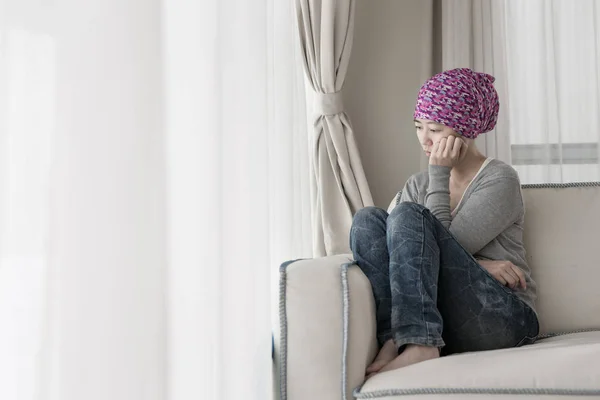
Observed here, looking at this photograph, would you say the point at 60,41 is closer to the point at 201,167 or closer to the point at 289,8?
the point at 201,167

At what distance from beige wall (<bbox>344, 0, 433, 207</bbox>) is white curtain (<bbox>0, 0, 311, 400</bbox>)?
6.08ft

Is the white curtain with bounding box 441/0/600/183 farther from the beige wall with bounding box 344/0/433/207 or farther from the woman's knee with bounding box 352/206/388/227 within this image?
the woman's knee with bounding box 352/206/388/227

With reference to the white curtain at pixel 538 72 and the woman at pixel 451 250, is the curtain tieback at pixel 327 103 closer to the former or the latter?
the white curtain at pixel 538 72

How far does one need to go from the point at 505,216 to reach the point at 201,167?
109cm

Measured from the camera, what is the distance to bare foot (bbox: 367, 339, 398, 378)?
4.60 feet

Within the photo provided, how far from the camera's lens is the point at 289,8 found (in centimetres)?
254

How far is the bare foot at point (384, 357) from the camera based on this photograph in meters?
1.40

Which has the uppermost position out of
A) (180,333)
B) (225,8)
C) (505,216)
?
(225,8)

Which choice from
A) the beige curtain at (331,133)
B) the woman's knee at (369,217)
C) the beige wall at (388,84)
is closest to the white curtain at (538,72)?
the beige wall at (388,84)

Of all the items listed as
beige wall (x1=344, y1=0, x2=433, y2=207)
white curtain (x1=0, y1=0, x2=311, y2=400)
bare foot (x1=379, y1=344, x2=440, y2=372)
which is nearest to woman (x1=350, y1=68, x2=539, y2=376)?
bare foot (x1=379, y1=344, x2=440, y2=372)

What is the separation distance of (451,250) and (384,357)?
Answer: 30 cm

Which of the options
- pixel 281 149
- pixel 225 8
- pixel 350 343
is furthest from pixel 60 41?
pixel 281 149

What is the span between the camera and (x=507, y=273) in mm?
1676

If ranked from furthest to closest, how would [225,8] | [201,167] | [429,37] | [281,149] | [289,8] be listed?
[429,37], [289,8], [281,149], [225,8], [201,167]
